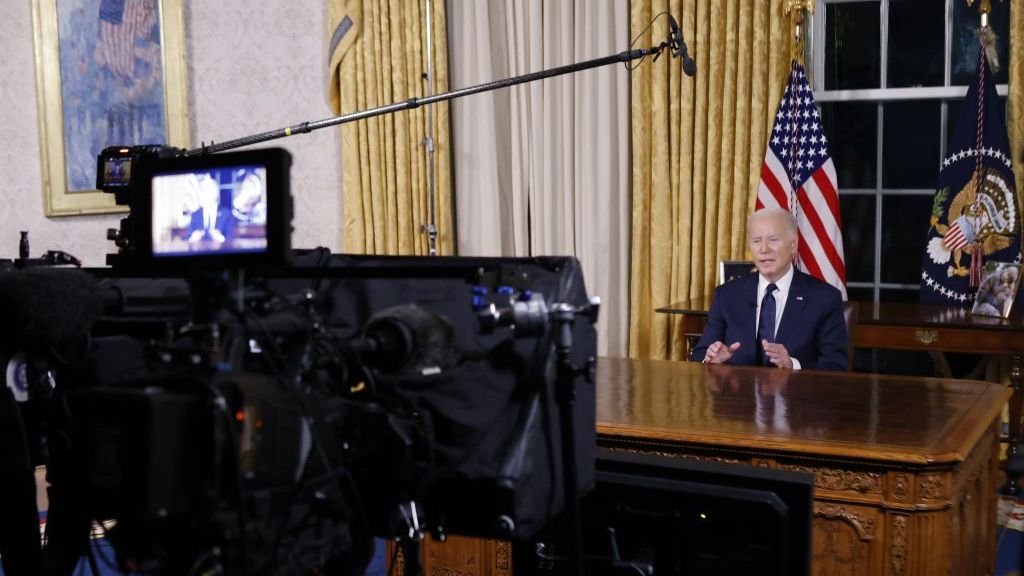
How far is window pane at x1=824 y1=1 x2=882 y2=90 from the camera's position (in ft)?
16.1

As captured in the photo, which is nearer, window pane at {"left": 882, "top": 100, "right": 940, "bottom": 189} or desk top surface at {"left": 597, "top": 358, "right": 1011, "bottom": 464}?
desk top surface at {"left": 597, "top": 358, "right": 1011, "bottom": 464}

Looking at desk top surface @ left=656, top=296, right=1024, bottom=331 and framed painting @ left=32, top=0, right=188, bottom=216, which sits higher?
framed painting @ left=32, top=0, right=188, bottom=216

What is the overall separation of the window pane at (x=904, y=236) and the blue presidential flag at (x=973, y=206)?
1.17 ft

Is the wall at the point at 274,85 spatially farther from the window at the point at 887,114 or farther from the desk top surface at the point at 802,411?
the desk top surface at the point at 802,411

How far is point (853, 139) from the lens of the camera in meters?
5.00

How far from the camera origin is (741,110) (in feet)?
15.4

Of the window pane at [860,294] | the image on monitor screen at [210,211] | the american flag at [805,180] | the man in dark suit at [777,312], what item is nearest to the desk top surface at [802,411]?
the man in dark suit at [777,312]

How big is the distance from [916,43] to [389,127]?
2.68 metres

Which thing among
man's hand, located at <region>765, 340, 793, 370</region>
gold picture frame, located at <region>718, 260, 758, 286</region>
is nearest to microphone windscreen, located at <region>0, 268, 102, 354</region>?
man's hand, located at <region>765, 340, 793, 370</region>

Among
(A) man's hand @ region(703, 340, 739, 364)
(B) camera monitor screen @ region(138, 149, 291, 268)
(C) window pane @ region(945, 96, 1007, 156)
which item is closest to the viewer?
(B) camera monitor screen @ region(138, 149, 291, 268)

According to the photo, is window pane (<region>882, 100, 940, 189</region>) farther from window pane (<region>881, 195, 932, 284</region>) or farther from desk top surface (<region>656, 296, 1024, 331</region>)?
desk top surface (<region>656, 296, 1024, 331</region>)

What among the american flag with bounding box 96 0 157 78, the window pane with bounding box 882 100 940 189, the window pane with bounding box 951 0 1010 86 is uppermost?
the american flag with bounding box 96 0 157 78

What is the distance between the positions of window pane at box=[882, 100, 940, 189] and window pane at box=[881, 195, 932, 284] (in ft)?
0.27

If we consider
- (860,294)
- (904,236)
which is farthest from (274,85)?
(904,236)
